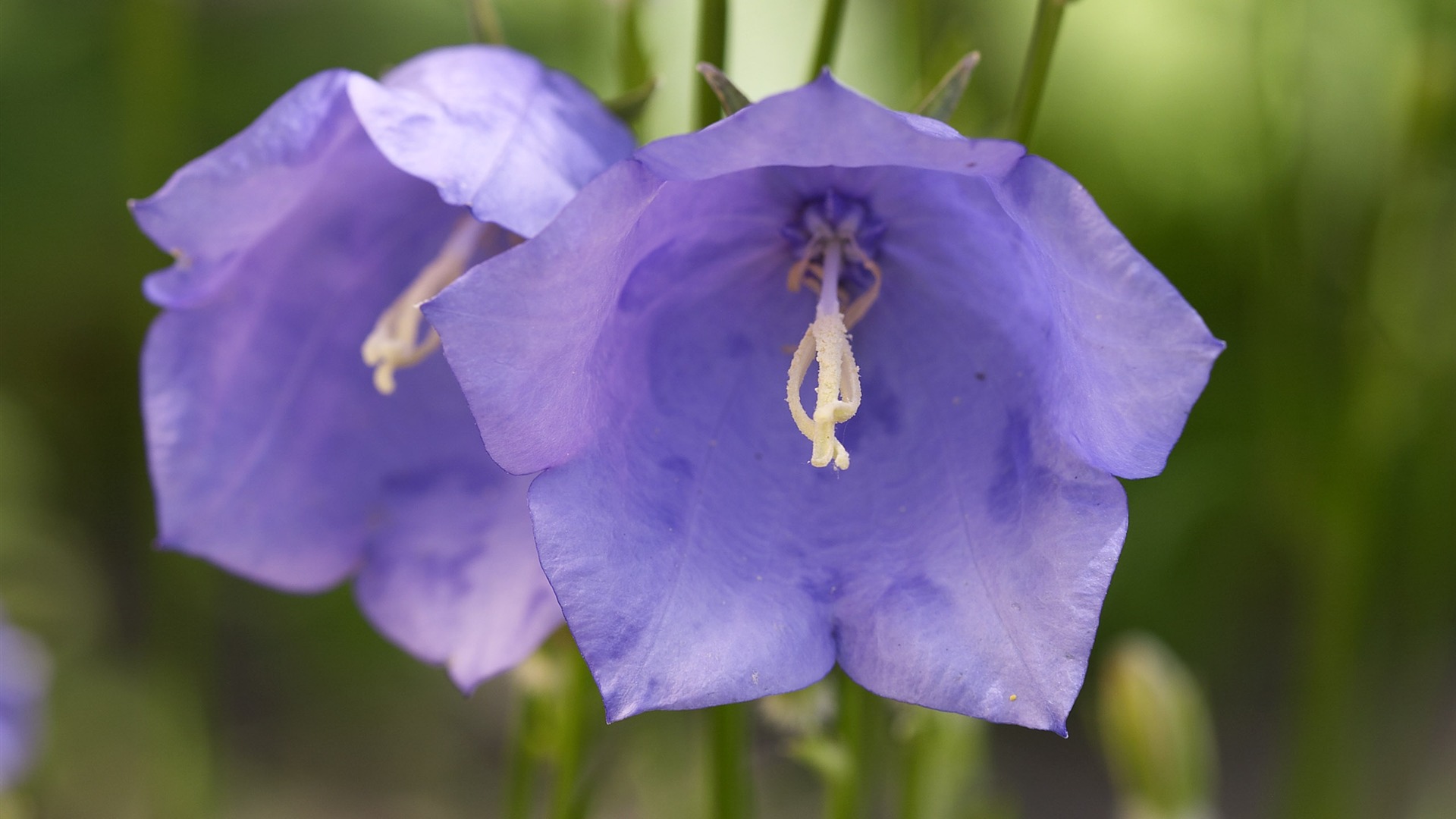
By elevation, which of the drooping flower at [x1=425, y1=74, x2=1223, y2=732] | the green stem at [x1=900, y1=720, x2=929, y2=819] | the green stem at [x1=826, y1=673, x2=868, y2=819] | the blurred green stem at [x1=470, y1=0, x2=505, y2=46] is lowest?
the green stem at [x1=900, y1=720, x2=929, y2=819]

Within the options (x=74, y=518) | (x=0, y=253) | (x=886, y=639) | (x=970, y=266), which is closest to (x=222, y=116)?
(x=0, y=253)

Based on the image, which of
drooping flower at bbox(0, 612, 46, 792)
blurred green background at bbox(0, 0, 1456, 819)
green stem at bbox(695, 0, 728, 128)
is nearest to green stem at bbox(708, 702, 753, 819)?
blurred green background at bbox(0, 0, 1456, 819)

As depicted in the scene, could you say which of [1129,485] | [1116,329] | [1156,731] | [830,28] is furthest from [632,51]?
[1129,485]

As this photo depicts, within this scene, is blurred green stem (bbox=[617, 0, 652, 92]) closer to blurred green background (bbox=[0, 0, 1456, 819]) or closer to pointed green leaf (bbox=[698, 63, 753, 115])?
blurred green background (bbox=[0, 0, 1456, 819])

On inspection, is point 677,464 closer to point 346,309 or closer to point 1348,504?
point 346,309

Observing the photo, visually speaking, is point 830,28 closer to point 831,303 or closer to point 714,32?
point 714,32

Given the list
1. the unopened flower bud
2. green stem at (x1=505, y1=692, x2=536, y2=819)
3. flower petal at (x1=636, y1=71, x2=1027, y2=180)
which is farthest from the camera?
the unopened flower bud
